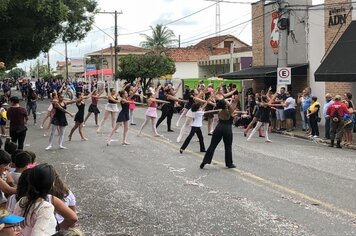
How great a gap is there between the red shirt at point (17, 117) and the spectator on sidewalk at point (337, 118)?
30.6 feet

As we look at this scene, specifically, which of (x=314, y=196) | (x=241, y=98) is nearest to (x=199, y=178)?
(x=314, y=196)

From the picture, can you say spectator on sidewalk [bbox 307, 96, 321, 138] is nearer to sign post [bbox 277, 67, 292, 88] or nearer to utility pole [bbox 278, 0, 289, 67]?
sign post [bbox 277, 67, 292, 88]

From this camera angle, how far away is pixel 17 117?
41.7 ft

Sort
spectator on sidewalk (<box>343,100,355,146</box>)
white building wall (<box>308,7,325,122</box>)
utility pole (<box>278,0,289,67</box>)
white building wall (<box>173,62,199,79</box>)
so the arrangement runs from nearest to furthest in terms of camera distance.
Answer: spectator on sidewalk (<box>343,100,355,146</box>) → utility pole (<box>278,0,289,67</box>) → white building wall (<box>308,7,325,122</box>) → white building wall (<box>173,62,199,79</box>)

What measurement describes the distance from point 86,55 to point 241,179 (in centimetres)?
9099

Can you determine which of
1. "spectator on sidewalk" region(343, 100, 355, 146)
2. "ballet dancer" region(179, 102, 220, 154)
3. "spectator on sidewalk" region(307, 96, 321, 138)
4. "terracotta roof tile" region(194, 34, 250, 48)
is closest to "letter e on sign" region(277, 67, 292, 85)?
"spectator on sidewalk" region(307, 96, 321, 138)

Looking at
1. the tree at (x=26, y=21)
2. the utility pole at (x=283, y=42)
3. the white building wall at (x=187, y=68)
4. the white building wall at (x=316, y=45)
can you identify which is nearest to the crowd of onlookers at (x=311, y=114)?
the utility pole at (x=283, y=42)

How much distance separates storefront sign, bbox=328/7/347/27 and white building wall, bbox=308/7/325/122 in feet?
2.18

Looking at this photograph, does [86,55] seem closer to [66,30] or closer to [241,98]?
[66,30]

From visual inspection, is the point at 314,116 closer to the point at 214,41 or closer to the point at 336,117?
the point at 336,117

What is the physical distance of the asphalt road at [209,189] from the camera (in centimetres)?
701

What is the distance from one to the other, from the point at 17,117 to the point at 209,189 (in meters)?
5.88

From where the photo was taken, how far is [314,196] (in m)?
8.62

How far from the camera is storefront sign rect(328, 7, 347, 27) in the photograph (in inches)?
863
